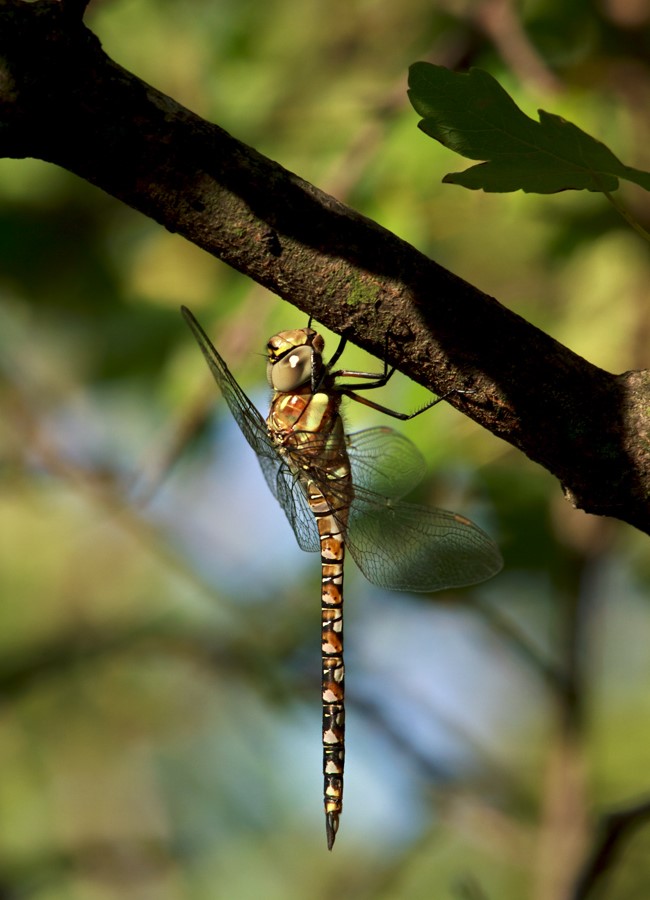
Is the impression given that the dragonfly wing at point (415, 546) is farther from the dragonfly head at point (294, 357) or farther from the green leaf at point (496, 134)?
the green leaf at point (496, 134)

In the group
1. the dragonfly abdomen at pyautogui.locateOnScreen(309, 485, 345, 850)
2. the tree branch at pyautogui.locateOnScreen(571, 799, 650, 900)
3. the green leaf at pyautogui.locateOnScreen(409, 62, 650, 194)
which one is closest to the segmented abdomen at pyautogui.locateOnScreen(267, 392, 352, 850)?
the dragonfly abdomen at pyautogui.locateOnScreen(309, 485, 345, 850)

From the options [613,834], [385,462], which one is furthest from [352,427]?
[613,834]

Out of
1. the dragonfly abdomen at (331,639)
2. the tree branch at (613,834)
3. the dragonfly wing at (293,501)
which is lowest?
the tree branch at (613,834)

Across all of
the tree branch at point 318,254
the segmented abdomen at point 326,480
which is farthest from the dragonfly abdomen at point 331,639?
the tree branch at point 318,254

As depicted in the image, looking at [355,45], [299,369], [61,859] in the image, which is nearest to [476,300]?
[299,369]

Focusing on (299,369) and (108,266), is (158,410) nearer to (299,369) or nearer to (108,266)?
(108,266)

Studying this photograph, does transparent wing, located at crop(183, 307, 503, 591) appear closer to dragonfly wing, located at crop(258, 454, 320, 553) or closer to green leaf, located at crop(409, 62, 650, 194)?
dragonfly wing, located at crop(258, 454, 320, 553)
